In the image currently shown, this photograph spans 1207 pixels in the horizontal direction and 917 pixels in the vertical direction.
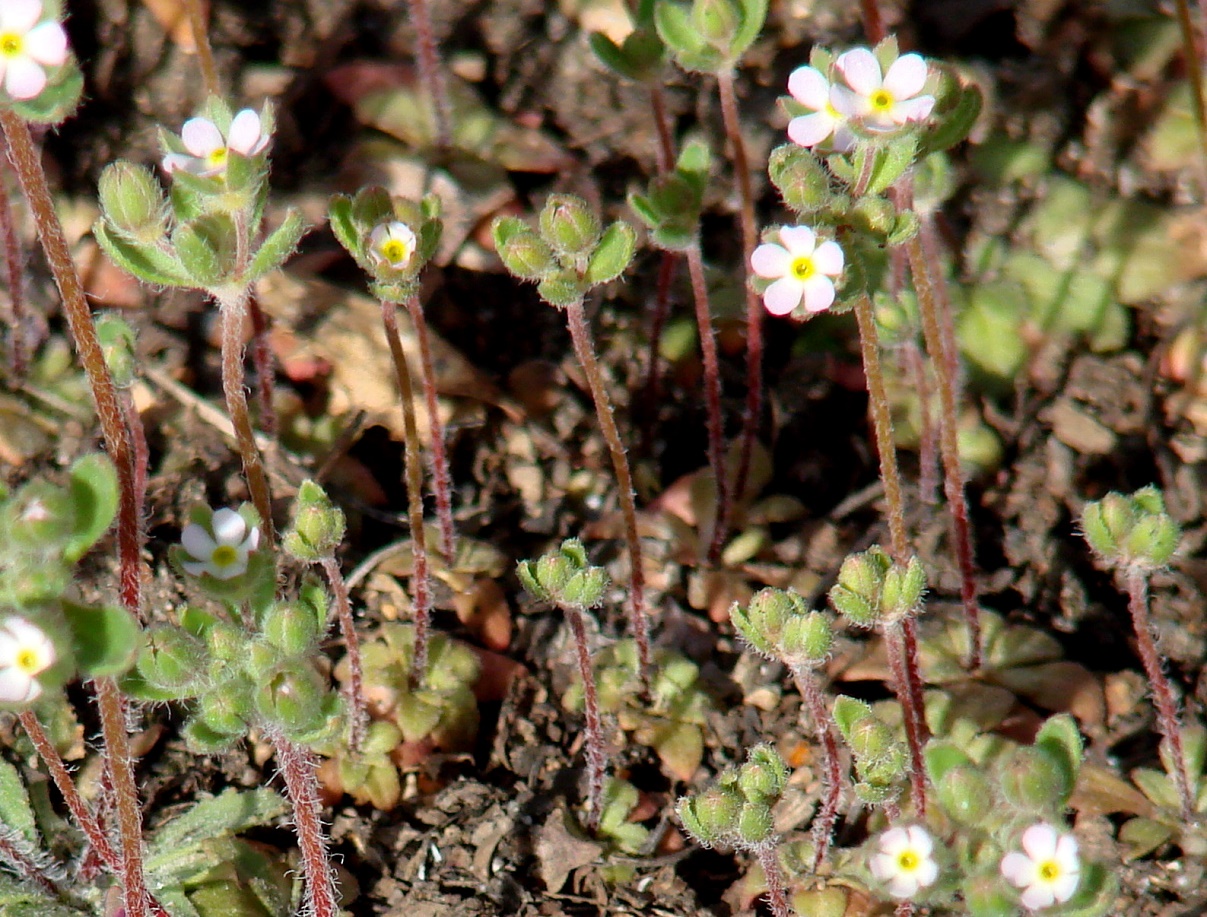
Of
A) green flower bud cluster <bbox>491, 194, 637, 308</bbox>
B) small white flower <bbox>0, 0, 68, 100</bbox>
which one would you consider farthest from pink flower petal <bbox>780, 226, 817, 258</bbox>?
small white flower <bbox>0, 0, 68, 100</bbox>

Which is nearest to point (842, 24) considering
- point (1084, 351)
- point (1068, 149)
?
point (1068, 149)

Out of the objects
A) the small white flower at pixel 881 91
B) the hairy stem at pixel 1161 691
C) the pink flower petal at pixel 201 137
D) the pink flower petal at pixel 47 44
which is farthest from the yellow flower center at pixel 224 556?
the hairy stem at pixel 1161 691

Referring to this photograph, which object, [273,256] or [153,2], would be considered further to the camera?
[153,2]

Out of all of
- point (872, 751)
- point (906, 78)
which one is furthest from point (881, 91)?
point (872, 751)

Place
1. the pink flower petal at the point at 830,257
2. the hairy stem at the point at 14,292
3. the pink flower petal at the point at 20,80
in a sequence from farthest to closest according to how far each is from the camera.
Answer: the hairy stem at the point at 14,292 → the pink flower petal at the point at 830,257 → the pink flower petal at the point at 20,80

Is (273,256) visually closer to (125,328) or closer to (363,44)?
(125,328)

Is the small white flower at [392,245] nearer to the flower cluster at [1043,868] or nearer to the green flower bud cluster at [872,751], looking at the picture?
the green flower bud cluster at [872,751]
